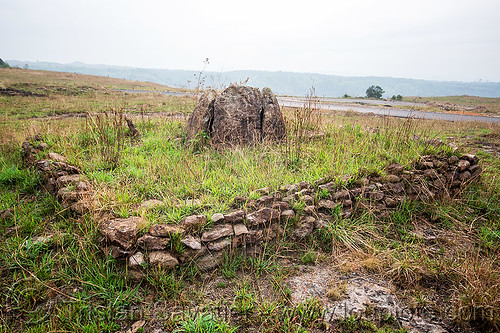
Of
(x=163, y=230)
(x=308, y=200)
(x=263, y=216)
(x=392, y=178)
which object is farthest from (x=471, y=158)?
(x=163, y=230)

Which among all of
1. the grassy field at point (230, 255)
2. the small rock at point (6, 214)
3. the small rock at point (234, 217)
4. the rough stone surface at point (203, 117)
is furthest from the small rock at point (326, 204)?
the small rock at point (6, 214)

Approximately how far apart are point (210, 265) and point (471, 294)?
277 cm

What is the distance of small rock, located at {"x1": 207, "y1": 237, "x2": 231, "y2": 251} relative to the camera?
117 inches

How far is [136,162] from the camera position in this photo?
15.5 feet

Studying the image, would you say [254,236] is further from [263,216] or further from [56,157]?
[56,157]

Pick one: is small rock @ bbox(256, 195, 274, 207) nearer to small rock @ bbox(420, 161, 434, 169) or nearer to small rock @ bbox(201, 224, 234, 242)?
small rock @ bbox(201, 224, 234, 242)

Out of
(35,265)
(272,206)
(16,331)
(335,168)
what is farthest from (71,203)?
(335,168)

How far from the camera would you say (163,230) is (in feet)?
9.41

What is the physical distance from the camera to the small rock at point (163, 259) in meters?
2.72

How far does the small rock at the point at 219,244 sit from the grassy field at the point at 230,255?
0.19 meters

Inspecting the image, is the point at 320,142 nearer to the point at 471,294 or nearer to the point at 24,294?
the point at 471,294

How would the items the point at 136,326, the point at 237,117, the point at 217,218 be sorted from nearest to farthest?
the point at 136,326 < the point at 217,218 < the point at 237,117

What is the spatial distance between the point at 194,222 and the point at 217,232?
1.00ft

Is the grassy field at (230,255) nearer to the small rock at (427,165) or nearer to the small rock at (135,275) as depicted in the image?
the small rock at (135,275)
